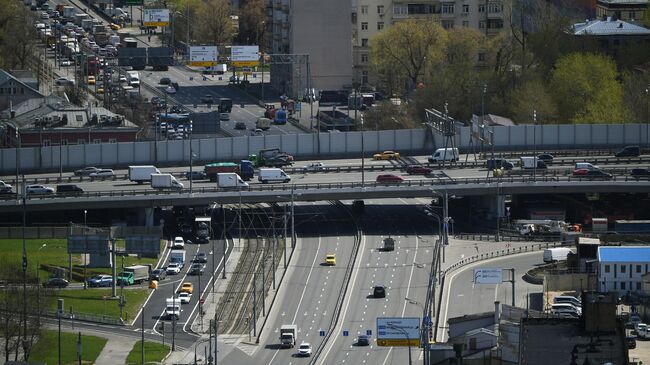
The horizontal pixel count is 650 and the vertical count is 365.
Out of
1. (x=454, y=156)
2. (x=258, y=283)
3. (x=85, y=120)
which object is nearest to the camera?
(x=258, y=283)

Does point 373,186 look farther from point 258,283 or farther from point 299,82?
point 299,82

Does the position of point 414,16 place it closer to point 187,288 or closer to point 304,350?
point 187,288

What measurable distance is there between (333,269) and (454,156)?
67.1ft

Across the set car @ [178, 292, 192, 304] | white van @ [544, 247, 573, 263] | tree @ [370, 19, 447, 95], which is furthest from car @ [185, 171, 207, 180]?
tree @ [370, 19, 447, 95]

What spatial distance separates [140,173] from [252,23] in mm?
53390

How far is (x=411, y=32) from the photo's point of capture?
144 meters

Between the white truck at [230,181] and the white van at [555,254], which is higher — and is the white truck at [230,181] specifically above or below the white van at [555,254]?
above

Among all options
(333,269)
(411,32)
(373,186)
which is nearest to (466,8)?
(411,32)

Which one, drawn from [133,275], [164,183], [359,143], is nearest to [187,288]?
[133,275]

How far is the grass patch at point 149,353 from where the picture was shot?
3329 inches

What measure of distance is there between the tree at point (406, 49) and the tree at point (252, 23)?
20.6 m

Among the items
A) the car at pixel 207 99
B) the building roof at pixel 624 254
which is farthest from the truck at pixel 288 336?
the car at pixel 207 99

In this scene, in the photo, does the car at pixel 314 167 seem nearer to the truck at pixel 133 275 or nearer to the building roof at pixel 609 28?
the truck at pixel 133 275

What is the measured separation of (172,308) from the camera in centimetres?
9175
